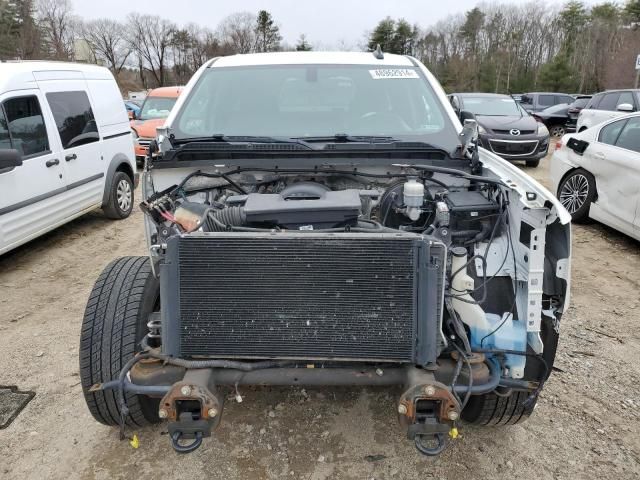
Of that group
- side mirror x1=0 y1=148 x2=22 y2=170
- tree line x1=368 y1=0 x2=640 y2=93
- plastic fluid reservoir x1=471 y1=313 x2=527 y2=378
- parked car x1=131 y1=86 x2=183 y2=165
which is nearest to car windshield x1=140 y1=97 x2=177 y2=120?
parked car x1=131 y1=86 x2=183 y2=165

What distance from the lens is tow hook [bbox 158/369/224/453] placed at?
187 cm

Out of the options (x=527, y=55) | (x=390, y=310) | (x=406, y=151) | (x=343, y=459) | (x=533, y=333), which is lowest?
(x=343, y=459)

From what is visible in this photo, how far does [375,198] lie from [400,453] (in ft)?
4.46

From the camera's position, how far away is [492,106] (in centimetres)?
1177

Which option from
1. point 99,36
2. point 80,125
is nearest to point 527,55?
point 99,36

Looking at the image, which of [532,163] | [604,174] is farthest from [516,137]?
[604,174]

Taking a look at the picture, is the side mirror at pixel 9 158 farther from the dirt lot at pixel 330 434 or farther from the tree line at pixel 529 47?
the tree line at pixel 529 47

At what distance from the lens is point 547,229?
2258 mm

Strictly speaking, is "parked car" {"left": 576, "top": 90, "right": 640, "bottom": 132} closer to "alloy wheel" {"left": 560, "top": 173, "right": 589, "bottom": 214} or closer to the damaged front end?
"alloy wheel" {"left": 560, "top": 173, "right": 589, "bottom": 214}

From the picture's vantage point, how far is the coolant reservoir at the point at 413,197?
2.36 m

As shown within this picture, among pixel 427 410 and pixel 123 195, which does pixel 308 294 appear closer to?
pixel 427 410

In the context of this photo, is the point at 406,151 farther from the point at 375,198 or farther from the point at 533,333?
the point at 533,333

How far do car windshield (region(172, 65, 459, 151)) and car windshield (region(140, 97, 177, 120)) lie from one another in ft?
28.6

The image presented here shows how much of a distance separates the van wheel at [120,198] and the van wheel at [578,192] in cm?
615
